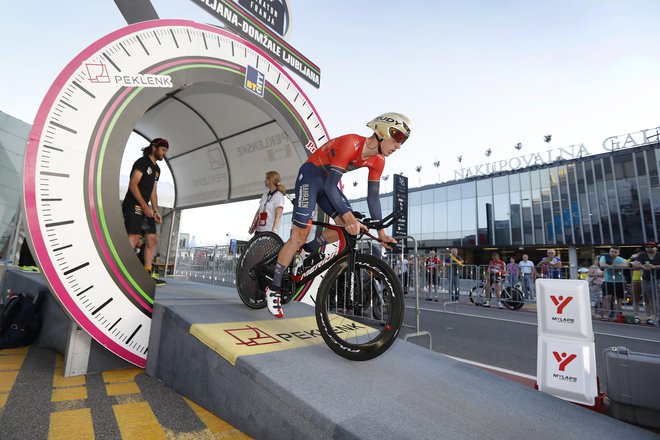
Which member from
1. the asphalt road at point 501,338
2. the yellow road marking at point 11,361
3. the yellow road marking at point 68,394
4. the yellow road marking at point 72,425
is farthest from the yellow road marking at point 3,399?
the asphalt road at point 501,338

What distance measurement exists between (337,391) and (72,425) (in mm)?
1593

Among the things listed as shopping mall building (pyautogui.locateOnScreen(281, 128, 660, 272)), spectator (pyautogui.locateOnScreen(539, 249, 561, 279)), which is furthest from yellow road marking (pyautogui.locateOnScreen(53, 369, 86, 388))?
shopping mall building (pyautogui.locateOnScreen(281, 128, 660, 272))

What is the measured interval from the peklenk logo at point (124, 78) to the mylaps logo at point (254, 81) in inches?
47.0

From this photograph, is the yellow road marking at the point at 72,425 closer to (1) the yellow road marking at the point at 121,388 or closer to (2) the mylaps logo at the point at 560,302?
(1) the yellow road marking at the point at 121,388

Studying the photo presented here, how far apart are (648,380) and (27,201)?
182 inches

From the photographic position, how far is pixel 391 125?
2.62 meters

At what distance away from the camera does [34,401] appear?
218cm

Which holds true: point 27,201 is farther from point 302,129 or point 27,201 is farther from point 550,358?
point 550,358

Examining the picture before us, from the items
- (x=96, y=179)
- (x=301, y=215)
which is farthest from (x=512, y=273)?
(x=96, y=179)

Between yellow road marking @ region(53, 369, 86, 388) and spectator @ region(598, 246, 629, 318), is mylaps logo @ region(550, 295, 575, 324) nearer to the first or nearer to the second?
yellow road marking @ region(53, 369, 86, 388)

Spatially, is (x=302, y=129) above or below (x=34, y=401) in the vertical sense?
above

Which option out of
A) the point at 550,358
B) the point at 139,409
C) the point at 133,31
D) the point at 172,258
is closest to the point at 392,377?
the point at 550,358

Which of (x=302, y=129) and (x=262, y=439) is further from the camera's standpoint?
(x=302, y=129)

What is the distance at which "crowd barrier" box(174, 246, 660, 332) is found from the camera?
7.70 meters
